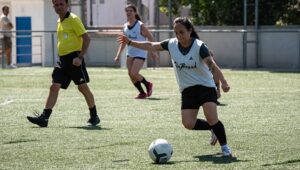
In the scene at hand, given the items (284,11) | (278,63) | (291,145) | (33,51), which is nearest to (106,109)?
(291,145)

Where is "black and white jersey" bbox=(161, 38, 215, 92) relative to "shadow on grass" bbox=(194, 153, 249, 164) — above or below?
above

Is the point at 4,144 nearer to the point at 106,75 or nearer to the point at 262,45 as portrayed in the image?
the point at 106,75

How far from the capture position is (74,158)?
9891 mm

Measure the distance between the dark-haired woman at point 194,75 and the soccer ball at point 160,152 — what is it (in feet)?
2.40

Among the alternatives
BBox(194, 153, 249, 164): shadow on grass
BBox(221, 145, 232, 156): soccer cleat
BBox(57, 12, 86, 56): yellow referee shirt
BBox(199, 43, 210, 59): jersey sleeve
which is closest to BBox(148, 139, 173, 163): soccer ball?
BBox(194, 153, 249, 164): shadow on grass

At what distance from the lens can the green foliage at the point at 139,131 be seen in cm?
961

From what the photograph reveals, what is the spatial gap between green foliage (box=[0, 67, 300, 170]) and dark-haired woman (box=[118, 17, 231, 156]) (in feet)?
1.24

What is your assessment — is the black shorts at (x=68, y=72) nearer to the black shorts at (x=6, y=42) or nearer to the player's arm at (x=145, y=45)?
the player's arm at (x=145, y=45)

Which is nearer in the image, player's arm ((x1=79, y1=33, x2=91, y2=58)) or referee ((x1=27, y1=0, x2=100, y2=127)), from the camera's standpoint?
player's arm ((x1=79, y1=33, x2=91, y2=58))

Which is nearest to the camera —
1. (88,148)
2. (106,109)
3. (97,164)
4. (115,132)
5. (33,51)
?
(97,164)

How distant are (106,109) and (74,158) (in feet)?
20.5

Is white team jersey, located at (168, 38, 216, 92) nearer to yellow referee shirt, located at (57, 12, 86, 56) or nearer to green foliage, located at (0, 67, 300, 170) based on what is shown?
green foliage, located at (0, 67, 300, 170)

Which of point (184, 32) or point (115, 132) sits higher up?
point (184, 32)

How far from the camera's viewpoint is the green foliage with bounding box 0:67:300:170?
31.5ft
